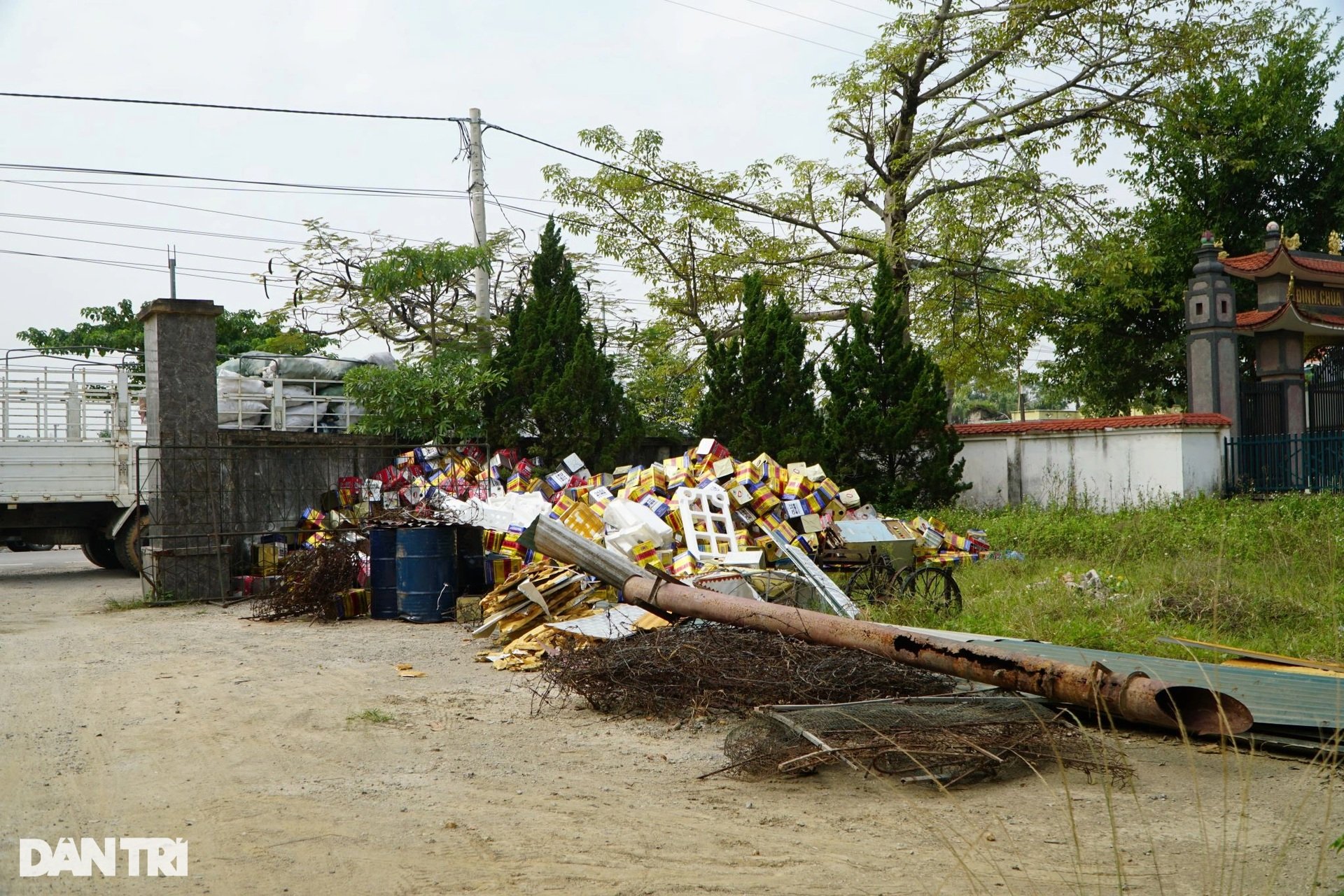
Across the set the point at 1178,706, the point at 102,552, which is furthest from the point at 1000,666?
the point at 102,552

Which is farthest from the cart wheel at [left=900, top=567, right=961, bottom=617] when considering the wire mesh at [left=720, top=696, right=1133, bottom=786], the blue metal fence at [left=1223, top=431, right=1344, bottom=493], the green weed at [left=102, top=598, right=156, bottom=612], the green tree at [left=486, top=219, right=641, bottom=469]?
the green weed at [left=102, top=598, right=156, bottom=612]

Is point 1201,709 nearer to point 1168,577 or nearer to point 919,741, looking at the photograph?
point 919,741

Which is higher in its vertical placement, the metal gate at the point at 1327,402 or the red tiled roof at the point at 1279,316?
the red tiled roof at the point at 1279,316

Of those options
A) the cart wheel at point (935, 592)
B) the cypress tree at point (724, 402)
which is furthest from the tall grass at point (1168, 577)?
the cypress tree at point (724, 402)

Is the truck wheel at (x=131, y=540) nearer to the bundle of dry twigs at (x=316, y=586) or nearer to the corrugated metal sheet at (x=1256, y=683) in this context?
the bundle of dry twigs at (x=316, y=586)

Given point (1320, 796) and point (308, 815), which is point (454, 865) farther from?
point (1320, 796)

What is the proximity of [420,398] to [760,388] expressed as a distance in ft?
17.5

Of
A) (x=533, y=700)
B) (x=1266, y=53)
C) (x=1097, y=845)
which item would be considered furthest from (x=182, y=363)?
(x=1266, y=53)

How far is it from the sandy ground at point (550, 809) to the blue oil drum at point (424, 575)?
3.58 metres

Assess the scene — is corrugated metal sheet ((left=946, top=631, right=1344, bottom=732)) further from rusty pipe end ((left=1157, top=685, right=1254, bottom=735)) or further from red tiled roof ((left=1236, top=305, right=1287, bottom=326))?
red tiled roof ((left=1236, top=305, right=1287, bottom=326))

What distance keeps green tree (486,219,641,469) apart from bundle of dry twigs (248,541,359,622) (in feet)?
17.7

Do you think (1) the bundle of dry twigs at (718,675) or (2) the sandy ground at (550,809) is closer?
(2) the sandy ground at (550,809)

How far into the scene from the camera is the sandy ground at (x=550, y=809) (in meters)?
3.86

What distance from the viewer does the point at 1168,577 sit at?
33.9 feet
